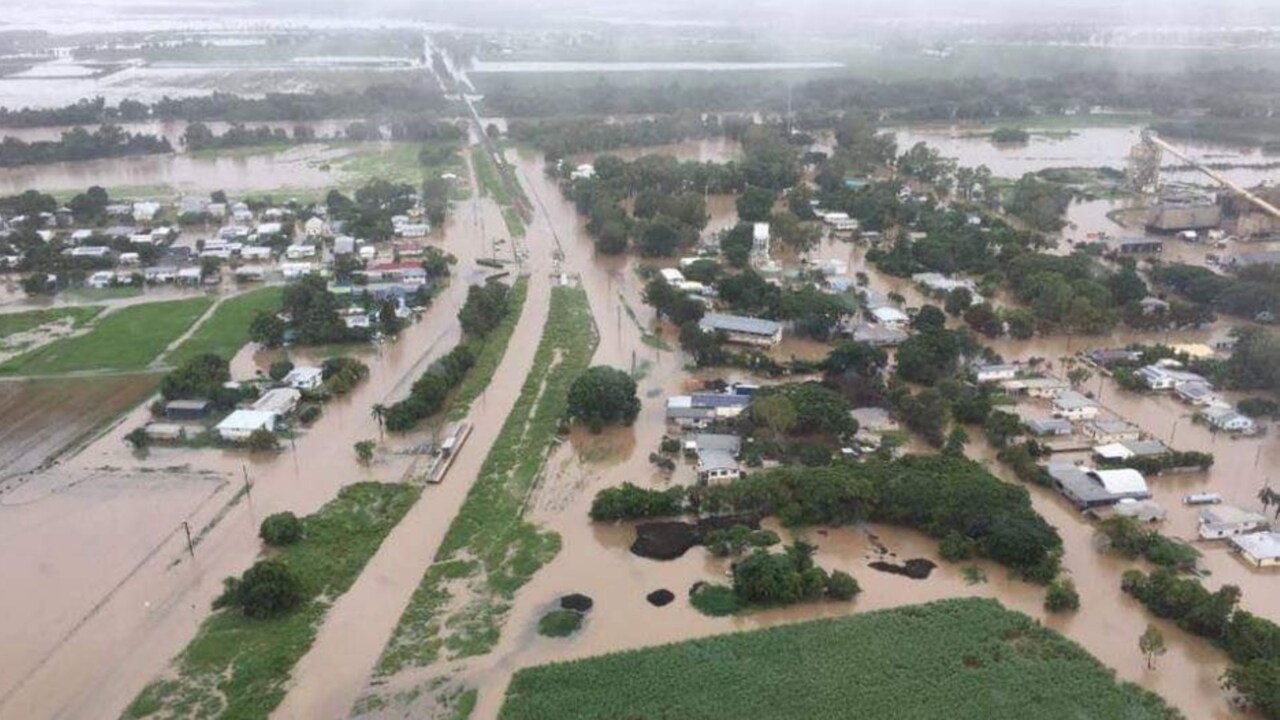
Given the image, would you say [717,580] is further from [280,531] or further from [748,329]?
[748,329]

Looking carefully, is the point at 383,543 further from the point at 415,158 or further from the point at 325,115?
the point at 325,115

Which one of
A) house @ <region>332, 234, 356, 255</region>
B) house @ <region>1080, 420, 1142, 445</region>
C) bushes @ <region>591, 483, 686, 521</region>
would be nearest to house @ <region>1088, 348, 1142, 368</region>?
house @ <region>1080, 420, 1142, 445</region>

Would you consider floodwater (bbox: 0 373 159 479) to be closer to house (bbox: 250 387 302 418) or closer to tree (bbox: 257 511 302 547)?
house (bbox: 250 387 302 418)

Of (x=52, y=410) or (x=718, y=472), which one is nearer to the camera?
(x=718, y=472)

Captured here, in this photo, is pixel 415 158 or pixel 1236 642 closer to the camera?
pixel 1236 642

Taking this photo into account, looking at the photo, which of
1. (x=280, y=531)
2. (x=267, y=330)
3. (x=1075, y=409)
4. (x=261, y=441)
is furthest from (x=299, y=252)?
(x=1075, y=409)

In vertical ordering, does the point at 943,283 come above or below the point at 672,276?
below

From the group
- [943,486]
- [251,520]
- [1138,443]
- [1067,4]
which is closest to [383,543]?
[251,520]
